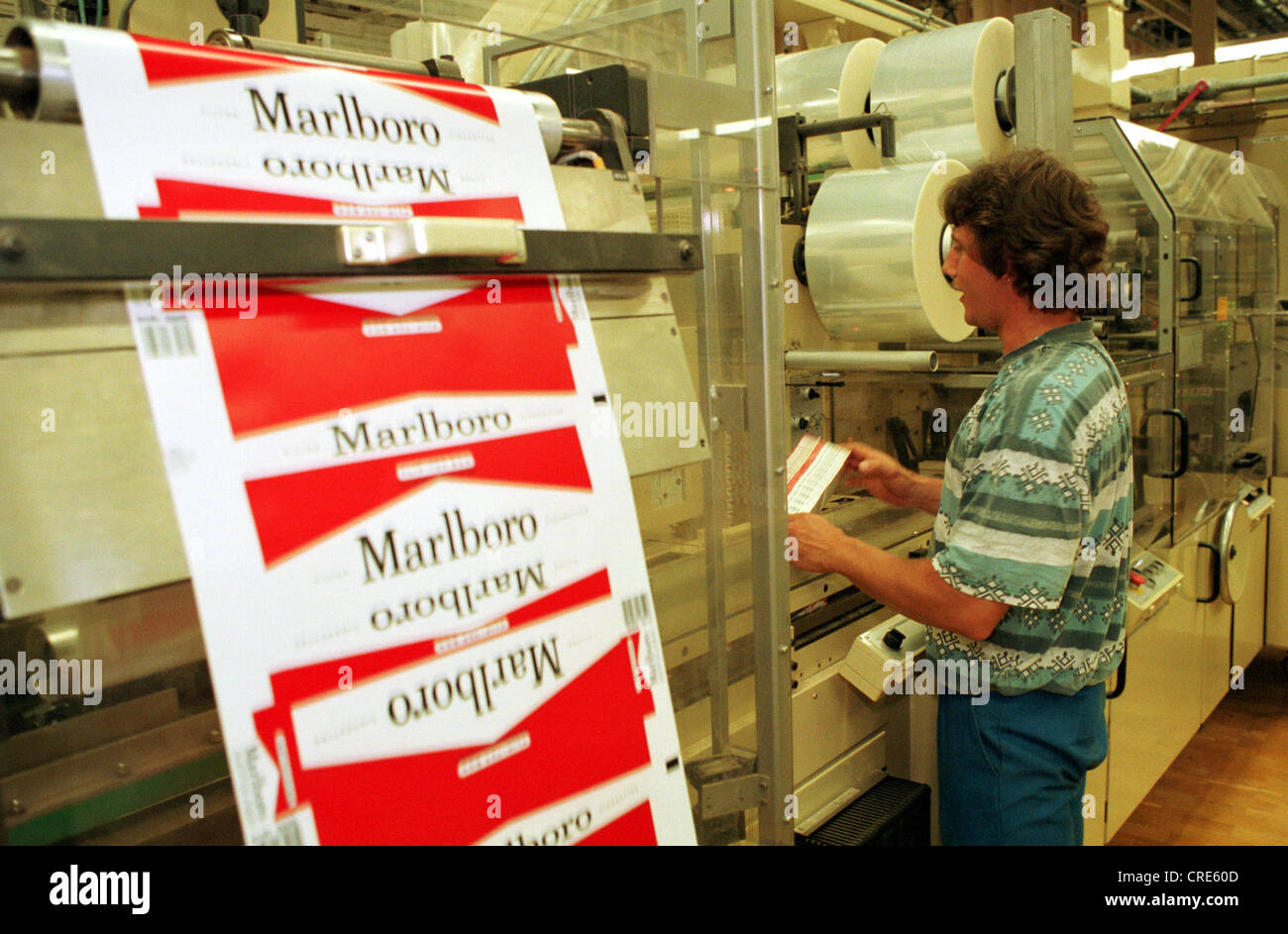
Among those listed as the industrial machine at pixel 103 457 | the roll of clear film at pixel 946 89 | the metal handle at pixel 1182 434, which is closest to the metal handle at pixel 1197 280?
the metal handle at pixel 1182 434

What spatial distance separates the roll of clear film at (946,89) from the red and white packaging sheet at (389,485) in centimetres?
130

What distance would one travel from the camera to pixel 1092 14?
9.67 feet

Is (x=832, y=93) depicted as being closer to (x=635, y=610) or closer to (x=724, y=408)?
(x=724, y=408)

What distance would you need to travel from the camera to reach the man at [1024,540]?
142 centimetres

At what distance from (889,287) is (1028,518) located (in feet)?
1.95

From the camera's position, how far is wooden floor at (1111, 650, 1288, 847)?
→ 2.95 m

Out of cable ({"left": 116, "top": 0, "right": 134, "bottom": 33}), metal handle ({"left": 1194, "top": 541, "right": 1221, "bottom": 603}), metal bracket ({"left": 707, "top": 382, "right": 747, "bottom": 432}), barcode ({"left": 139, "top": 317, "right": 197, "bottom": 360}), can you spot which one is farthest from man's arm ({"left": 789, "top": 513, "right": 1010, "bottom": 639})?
metal handle ({"left": 1194, "top": 541, "right": 1221, "bottom": 603})

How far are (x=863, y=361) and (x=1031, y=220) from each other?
0.40m

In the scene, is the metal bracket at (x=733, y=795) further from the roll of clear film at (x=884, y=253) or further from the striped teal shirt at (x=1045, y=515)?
the roll of clear film at (x=884, y=253)

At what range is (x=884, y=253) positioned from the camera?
181 centimetres

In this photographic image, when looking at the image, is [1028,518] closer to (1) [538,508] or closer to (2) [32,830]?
(1) [538,508]

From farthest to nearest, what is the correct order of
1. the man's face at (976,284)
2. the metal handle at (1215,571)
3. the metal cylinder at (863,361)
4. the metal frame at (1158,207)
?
1. the metal handle at (1215,571)
2. the metal frame at (1158,207)
3. the metal cylinder at (863,361)
4. the man's face at (976,284)

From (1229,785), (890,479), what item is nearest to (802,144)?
(890,479)

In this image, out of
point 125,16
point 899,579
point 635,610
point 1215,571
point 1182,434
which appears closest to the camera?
point 635,610
